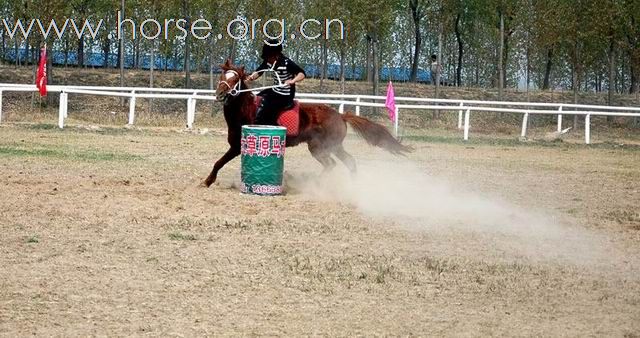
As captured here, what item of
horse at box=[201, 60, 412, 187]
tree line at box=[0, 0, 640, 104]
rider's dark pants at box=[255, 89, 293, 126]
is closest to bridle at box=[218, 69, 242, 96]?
horse at box=[201, 60, 412, 187]

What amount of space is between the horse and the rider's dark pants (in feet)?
0.35

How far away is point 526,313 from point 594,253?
2.92 m

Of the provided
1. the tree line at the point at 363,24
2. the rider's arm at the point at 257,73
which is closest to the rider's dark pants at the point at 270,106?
the rider's arm at the point at 257,73

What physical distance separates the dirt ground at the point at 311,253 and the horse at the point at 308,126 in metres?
0.42

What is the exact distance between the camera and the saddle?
13680 millimetres

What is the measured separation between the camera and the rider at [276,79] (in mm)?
13383

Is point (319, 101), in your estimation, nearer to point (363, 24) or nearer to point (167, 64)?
point (363, 24)

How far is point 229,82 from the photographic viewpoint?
1302cm

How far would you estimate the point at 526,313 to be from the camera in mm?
6820

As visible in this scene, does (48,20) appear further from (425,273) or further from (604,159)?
(425,273)

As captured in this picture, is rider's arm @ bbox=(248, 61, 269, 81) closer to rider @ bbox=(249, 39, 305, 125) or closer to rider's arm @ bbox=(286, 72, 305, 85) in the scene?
rider @ bbox=(249, 39, 305, 125)

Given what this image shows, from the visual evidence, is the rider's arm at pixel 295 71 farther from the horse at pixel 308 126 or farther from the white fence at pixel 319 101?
the white fence at pixel 319 101

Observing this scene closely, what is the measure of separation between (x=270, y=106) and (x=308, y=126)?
770 millimetres

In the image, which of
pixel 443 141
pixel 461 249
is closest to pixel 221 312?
pixel 461 249
